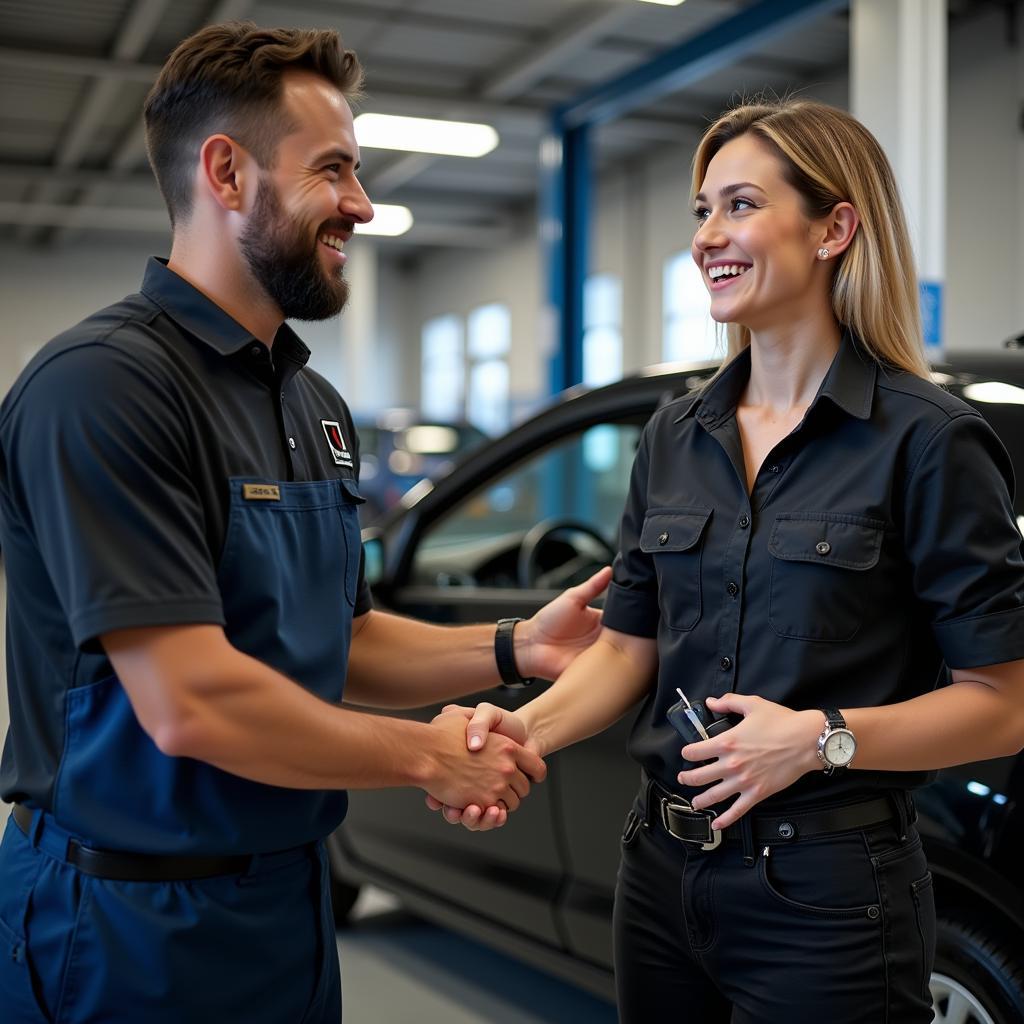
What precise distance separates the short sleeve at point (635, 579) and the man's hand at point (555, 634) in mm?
301

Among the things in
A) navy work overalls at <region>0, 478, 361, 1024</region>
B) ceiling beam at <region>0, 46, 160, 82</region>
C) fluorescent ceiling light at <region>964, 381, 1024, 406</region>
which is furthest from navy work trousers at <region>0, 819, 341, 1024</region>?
ceiling beam at <region>0, 46, 160, 82</region>

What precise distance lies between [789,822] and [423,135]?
33.7 ft

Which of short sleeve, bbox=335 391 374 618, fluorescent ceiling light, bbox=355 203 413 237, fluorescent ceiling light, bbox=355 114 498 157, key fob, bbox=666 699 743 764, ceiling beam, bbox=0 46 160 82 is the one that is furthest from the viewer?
fluorescent ceiling light, bbox=355 203 413 237

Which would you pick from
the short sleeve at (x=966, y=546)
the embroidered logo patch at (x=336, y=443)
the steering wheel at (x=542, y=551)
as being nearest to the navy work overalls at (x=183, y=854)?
the embroidered logo patch at (x=336, y=443)

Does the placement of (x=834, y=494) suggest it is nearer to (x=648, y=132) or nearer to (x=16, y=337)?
(x=648, y=132)

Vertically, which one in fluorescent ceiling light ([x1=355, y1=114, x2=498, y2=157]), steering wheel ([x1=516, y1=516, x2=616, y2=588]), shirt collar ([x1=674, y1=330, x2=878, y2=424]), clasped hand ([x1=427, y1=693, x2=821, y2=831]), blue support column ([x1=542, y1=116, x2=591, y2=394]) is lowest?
clasped hand ([x1=427, y1=693, x2=821, y2=831])

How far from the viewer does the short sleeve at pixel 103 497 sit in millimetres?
1295

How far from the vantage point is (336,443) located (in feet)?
5.65

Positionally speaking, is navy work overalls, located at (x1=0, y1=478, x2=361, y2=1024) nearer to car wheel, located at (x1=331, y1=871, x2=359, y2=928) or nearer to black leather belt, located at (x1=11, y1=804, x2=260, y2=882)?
Answer: black leather belt, located at (x1=11, y1=804, x2=260, y2=882)

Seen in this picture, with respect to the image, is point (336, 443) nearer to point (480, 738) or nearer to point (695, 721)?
point (480, 738)

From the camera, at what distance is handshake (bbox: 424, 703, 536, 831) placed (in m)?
1.68

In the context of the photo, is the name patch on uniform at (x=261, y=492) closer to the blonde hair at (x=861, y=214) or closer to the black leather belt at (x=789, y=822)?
the black leather belt at (x=789, y=822)

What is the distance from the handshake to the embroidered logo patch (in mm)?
379

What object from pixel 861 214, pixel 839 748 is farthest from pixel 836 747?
pixel 861 214
